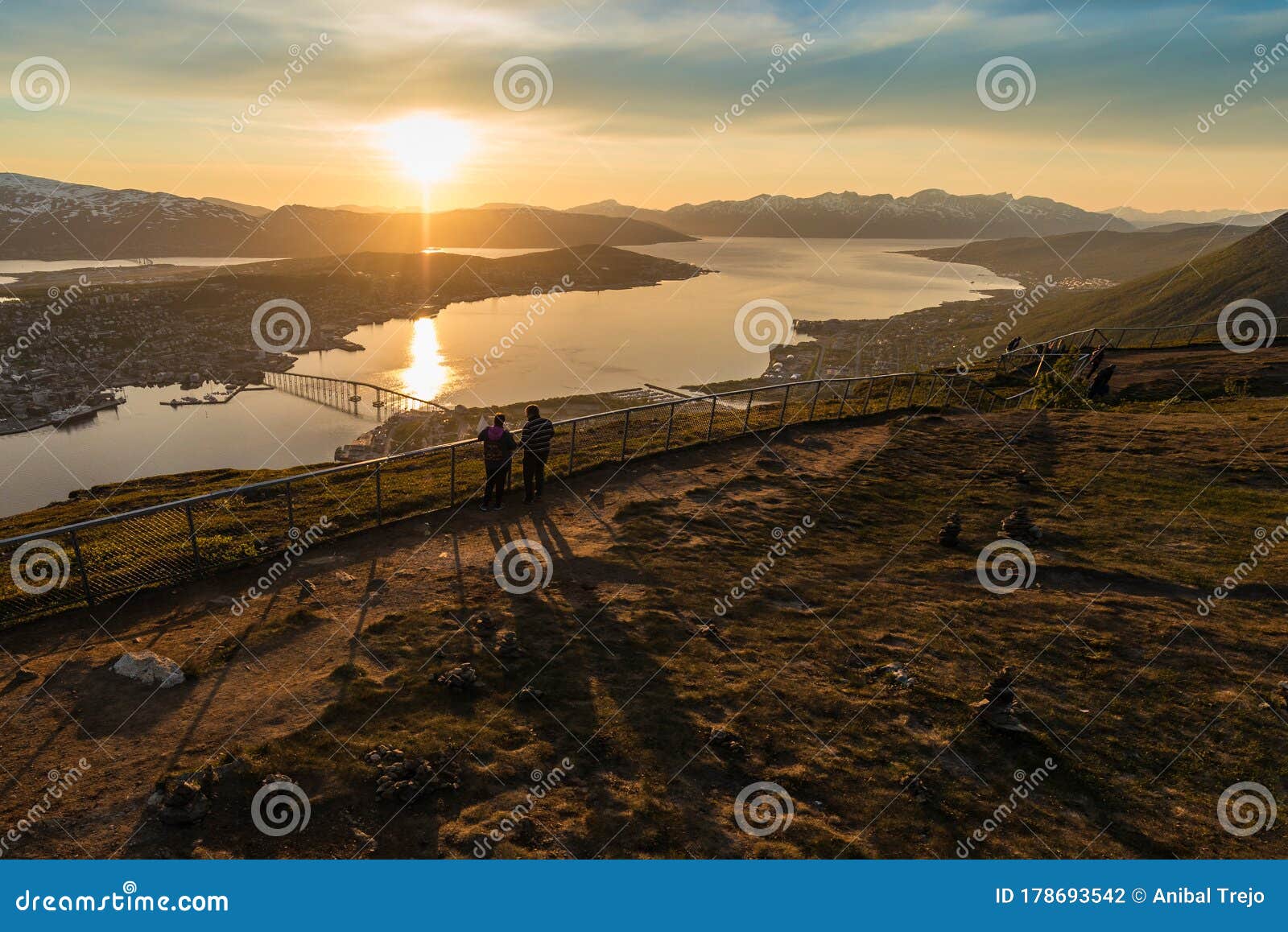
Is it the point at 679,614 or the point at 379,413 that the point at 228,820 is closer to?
the point at 679,614

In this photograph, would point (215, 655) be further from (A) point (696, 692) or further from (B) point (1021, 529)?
(B) point (1021, 529)

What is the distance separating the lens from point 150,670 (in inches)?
340

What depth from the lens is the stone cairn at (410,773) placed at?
6.80 m

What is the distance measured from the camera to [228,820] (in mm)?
6328

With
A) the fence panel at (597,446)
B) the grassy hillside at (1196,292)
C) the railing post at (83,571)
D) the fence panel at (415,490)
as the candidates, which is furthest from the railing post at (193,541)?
the grassy hillside at (1196,292)

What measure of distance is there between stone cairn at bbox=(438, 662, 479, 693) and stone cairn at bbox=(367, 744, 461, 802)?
1230mm

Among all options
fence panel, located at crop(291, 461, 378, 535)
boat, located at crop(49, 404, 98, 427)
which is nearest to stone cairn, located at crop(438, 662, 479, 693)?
fence panel, located at crop(291, 461, 378, 535)

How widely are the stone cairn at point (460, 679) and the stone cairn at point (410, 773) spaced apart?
1.23m

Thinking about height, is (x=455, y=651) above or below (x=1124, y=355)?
below

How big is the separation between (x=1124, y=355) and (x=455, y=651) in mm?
36100

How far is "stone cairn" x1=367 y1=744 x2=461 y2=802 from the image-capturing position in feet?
22.3

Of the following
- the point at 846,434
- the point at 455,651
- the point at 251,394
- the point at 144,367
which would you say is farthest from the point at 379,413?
the point at 455,651

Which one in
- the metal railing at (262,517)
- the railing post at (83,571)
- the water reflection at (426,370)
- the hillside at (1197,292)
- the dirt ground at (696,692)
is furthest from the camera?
the water reflection at (426,370)

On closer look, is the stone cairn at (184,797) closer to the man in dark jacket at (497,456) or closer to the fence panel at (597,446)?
the man in dark jacket at (497,456)
